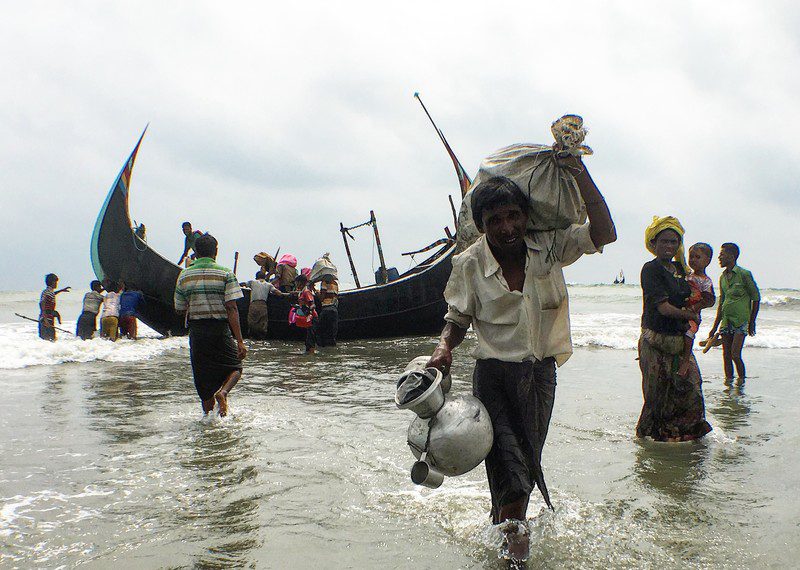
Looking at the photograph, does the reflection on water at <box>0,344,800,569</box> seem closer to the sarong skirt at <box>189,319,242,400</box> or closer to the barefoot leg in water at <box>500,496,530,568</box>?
the barefoot leg in water at <box>500,496,530,568</box>

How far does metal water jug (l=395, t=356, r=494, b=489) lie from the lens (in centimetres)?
245

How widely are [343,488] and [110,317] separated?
1155cm

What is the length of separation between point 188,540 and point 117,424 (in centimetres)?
294

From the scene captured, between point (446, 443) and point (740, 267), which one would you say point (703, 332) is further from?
point (446, 443)

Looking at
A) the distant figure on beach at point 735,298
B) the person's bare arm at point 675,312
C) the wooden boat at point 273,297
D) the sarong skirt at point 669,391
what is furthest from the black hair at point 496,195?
the wooden boat at point 273,297

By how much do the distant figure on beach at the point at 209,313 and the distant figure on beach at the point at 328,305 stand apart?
21.1 feet

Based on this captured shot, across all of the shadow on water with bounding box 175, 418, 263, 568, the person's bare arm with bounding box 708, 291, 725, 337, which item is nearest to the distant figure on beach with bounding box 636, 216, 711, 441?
the shadow on water with bounding box 175, 418, 263, 568

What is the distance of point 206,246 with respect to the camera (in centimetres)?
561

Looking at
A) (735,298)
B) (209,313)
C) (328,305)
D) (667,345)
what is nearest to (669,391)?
(667,345)

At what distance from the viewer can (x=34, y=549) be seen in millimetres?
2783

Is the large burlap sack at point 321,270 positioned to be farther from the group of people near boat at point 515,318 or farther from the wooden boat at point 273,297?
the group of people near boat at point 515,318

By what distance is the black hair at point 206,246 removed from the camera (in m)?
5.61

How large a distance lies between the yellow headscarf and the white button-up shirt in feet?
6.64

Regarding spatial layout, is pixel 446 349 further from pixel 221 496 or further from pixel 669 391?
pixel 669 391
